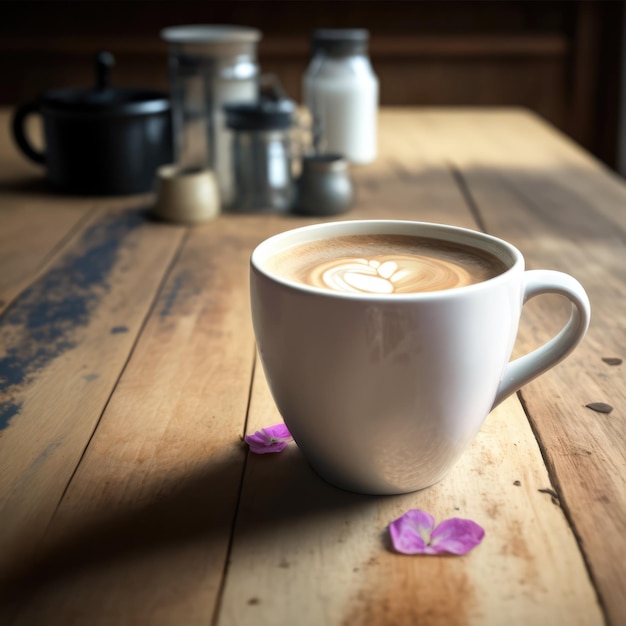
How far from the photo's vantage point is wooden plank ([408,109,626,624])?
1.71 ft

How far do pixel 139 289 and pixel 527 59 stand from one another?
2.25 metres

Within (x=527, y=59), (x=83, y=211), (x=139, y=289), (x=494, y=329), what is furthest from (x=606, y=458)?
(x=527, y=59)

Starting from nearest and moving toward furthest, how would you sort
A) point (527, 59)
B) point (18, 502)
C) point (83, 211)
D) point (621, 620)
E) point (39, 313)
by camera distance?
point (621, 620)
point (18, 502)
point (39, 313)
point (83, 211)
point (527, 59)

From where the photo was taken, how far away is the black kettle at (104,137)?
1273mm

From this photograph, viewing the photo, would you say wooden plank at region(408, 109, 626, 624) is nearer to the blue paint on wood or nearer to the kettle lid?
the blue paint on wood

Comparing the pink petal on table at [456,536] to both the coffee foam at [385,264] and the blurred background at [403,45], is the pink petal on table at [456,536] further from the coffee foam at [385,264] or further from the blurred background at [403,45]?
the blurred background at [403,45]

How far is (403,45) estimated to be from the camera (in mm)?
2725

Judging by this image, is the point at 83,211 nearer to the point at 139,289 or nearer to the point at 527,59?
the point at 139,289

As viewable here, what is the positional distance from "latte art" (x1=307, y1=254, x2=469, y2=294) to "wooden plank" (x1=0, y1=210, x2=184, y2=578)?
0.70ft

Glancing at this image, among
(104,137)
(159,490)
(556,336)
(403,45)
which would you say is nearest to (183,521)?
(159,490)

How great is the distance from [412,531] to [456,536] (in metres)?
0.03

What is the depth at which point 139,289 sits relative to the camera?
0.93 m

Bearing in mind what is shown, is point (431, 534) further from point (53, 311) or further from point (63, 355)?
point (53, 311)

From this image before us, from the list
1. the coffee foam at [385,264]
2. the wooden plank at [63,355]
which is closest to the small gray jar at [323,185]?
the wooden plank at [63,355]
